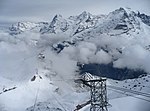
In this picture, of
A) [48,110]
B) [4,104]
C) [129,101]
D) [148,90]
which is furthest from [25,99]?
[129,101]

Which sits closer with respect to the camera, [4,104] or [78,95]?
[4,104]

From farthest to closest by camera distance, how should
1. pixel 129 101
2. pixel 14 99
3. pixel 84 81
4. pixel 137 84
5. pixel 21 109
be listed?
pixel 14 99 < pixel 21 109 < pixel 137 84 < pixel 129 101 < pixel 84 81

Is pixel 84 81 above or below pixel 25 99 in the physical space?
above

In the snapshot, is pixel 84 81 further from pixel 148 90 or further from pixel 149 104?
pixel 148 90

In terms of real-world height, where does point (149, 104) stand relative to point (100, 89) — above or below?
below

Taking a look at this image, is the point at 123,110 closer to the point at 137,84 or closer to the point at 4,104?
the point at 137,84

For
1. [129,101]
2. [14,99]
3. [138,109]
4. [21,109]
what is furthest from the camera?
[14,99]

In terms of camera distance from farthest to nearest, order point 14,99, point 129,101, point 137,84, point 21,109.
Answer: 1. point 14,99
2. point 21,109
3. point 137,84
4. point 129,101

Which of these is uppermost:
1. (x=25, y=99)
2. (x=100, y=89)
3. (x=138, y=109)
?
(x=100, y=89)

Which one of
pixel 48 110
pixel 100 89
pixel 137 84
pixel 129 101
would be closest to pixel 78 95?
pixel 137 84
